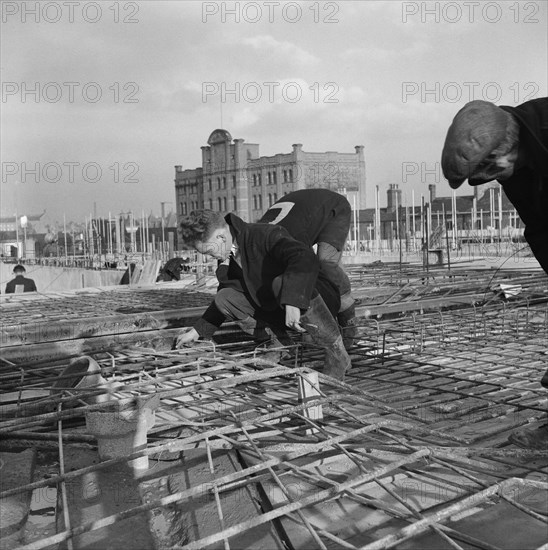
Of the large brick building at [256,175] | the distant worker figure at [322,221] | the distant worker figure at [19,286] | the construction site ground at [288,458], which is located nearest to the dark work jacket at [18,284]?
the distant worker figure at [19,286]

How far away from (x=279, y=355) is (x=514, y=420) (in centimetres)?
164

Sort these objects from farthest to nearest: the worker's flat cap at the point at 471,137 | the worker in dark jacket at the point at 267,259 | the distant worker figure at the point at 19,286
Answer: the distant worker figure at the point at 19,286
the worker in dark jacket at the point at 267,259
the worker's flat cap at the point at 471,137

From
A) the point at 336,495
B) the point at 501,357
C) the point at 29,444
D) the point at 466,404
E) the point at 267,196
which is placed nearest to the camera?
the point at 336,495

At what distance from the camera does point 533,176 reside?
213cm

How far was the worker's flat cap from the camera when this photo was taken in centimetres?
195

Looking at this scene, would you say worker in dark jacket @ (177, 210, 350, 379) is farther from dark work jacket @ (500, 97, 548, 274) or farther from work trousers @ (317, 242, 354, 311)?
dark work jacket @ (500, 97, 548, 274)

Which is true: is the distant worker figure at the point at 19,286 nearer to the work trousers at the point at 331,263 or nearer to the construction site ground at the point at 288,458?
the construction site ground at the point at 288,458

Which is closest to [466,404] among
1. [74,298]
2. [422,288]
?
[422,288]

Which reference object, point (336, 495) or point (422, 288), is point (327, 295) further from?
point (422, 288)

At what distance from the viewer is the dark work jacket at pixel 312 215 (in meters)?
3.99

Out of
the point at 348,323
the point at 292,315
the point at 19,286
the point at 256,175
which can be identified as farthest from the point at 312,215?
the point at 256,175

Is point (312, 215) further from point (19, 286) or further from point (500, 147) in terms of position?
point (19, 286)

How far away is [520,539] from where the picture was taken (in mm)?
1677

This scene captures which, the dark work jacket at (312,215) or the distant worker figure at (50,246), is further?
the distant worker figure at (50,246)
